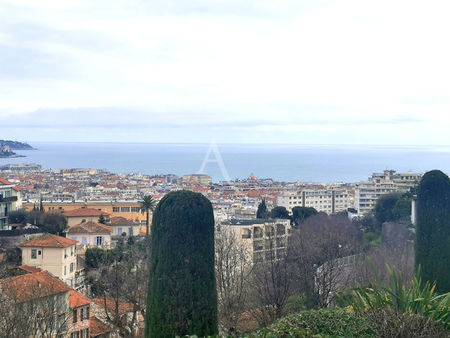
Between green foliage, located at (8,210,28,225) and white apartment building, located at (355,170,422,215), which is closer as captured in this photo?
green foliage, located at (8,210,28,225)

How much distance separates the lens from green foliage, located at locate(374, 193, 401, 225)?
42.5 metres

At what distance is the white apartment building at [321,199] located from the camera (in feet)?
232

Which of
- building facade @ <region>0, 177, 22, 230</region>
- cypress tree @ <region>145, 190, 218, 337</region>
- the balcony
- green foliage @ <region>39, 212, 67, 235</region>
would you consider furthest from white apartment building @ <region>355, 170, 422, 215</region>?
cypress tree @ <region>145, 190, 218, 337</region>

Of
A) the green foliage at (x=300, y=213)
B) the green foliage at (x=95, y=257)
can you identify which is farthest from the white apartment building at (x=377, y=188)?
the green foliage at (x=95, y=257)

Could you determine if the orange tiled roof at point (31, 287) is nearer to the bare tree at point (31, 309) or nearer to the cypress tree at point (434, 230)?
the bare tree at point (31, 309)

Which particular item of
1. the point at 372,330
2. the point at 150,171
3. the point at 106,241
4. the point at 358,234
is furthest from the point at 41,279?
the point at 150,171

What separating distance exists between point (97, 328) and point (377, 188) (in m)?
52.3

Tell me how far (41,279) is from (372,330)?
36.7ft

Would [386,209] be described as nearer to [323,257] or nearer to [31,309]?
[323,257]

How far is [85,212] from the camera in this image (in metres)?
43.7

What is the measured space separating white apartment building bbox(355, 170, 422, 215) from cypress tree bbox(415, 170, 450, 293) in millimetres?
50574

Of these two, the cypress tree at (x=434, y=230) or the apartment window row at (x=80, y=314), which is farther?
the apartment window row at (x=80, y=314)

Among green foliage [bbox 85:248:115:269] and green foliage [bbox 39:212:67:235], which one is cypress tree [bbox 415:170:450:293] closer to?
green foliage [bbox 85:248:115:269]

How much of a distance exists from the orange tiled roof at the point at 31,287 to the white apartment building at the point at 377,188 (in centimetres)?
4916
